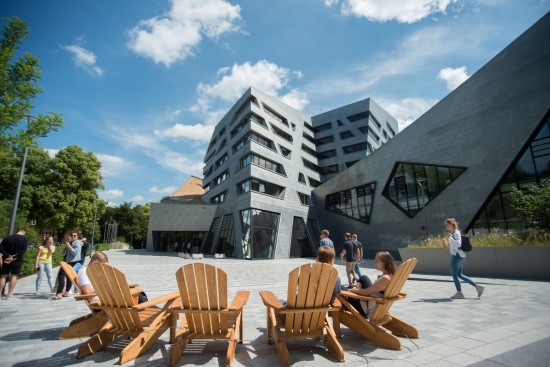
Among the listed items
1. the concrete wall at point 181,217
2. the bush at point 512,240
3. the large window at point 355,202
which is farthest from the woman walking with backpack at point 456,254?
the concrete wall at point 181,217

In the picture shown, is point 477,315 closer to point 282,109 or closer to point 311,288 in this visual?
point 311,288

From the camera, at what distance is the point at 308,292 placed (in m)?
3.12

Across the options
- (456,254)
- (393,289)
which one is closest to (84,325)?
(393,289)

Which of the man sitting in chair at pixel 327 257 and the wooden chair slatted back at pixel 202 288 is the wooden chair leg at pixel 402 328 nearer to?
the man sitting in chair at pixel 327 257

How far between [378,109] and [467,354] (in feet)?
155

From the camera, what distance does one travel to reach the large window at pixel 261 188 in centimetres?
2896

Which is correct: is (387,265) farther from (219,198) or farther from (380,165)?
(219,198)

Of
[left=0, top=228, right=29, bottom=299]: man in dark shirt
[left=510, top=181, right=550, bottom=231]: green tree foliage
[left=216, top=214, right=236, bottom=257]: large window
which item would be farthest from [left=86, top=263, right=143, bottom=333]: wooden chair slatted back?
[left=216, top=214, right=236, bottom=257]: large window

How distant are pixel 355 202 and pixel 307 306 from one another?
26.1m

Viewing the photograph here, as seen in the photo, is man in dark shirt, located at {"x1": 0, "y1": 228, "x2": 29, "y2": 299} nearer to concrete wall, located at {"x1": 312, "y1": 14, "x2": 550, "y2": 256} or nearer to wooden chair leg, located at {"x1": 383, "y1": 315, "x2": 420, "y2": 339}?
wooden chair leg, located at {"x1": 383, "y1": 315, "x2": 420, "y2": 339}

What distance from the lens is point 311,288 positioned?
3113 mm

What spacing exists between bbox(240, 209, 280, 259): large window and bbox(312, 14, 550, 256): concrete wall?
11014mm

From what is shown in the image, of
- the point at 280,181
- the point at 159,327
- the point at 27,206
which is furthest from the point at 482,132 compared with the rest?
the point at 27,206

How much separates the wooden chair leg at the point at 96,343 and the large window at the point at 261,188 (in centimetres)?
2452
